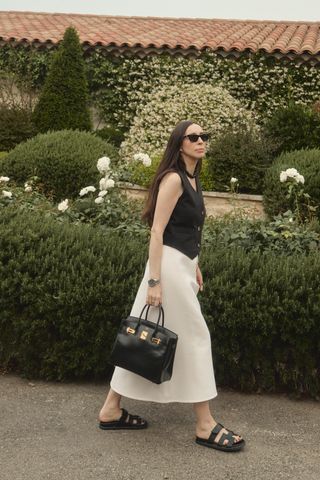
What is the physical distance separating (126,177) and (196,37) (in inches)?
342

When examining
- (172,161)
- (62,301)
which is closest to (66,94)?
(62,301)

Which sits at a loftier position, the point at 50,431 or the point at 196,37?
the point at 196,37

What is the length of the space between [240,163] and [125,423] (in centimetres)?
662

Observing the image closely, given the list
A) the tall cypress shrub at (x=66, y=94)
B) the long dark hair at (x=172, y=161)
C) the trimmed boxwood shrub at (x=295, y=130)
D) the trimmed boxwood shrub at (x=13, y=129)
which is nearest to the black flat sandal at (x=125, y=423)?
the long dark hair at (x=172, y=161)

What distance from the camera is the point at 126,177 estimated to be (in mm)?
7422

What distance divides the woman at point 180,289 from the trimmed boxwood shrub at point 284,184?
197 inches

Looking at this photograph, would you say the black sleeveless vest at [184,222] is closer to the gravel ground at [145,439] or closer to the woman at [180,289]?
the woman at [180,289]

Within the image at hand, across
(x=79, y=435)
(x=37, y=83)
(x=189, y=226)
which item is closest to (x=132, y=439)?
(x=79, y=435)

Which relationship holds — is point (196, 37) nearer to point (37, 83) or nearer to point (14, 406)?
point (37, 83)

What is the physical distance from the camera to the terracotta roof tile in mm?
14094

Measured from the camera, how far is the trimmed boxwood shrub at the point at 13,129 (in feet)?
39.5

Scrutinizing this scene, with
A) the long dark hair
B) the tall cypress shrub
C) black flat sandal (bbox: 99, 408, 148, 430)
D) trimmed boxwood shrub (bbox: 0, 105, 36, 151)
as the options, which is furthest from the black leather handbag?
the tall cypress shrub

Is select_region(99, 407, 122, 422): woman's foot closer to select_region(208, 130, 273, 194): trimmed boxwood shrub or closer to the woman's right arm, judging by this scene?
the woman's right arm

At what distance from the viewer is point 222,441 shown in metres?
3.32
